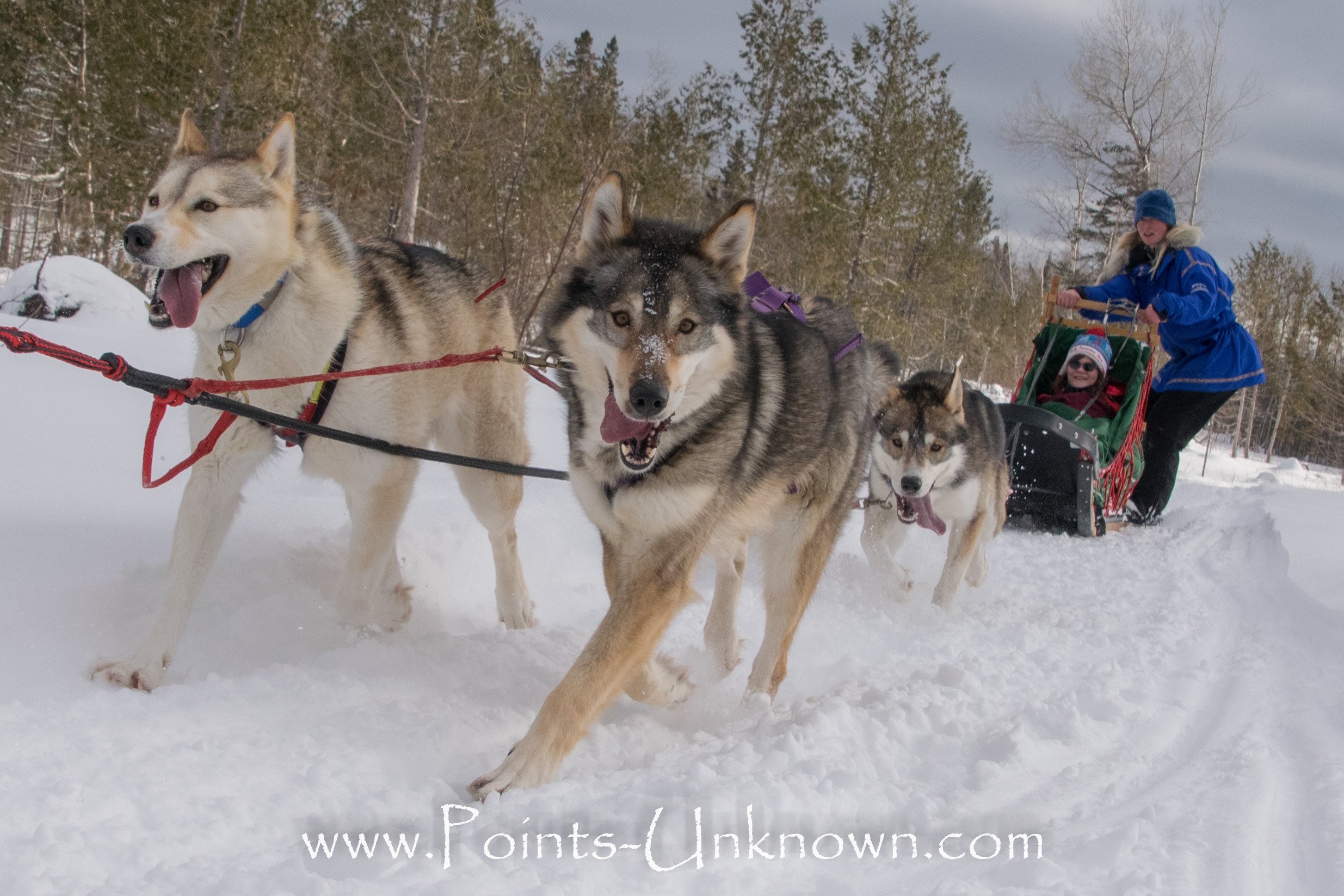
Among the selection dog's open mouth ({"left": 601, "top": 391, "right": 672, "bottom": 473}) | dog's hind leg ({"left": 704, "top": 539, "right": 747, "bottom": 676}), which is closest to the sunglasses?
dog's hind leg ({"left": 704, "top": 539, "right": 747, "bottom": 676})

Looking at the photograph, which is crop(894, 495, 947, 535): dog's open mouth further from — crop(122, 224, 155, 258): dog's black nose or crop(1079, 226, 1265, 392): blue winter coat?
crop(122, 224, 155, 258): dog's black nose

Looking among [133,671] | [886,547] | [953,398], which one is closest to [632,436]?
[133,671]

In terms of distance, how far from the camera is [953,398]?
459 cm

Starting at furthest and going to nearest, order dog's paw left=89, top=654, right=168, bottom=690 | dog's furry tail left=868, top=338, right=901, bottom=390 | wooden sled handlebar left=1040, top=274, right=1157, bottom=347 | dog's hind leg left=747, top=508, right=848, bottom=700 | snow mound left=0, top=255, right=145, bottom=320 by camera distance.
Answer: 1. snow mound left=0, top=255, right=145, bottom=320
2. wooden sled handlebar left=1040, top=274, right=1157, bottom=347
3. dog's furry tail left=868, top=338, right=901, bottom=390
4. dog's hind leg left=747, top=508, right=848, bottom=700
5. dog's paw left=89, top=654, right=168, bottom=690

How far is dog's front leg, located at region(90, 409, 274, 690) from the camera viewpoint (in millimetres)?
2250

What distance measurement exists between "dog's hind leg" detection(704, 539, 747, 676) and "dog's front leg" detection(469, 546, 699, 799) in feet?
2.61

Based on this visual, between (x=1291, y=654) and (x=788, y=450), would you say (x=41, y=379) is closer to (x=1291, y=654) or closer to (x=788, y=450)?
(x=788, y=450)

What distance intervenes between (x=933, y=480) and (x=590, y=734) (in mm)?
2789

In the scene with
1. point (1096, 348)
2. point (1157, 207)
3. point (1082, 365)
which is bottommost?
point (1082, 365)

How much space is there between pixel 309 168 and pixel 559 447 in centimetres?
1426

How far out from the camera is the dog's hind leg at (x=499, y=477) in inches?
126


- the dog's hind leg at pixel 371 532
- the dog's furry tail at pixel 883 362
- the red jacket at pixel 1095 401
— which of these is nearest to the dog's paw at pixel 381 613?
the dog's hind leg at pixel 371 532

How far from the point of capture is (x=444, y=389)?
3023 mm

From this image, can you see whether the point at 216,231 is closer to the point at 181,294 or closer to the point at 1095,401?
the point at 181,294
